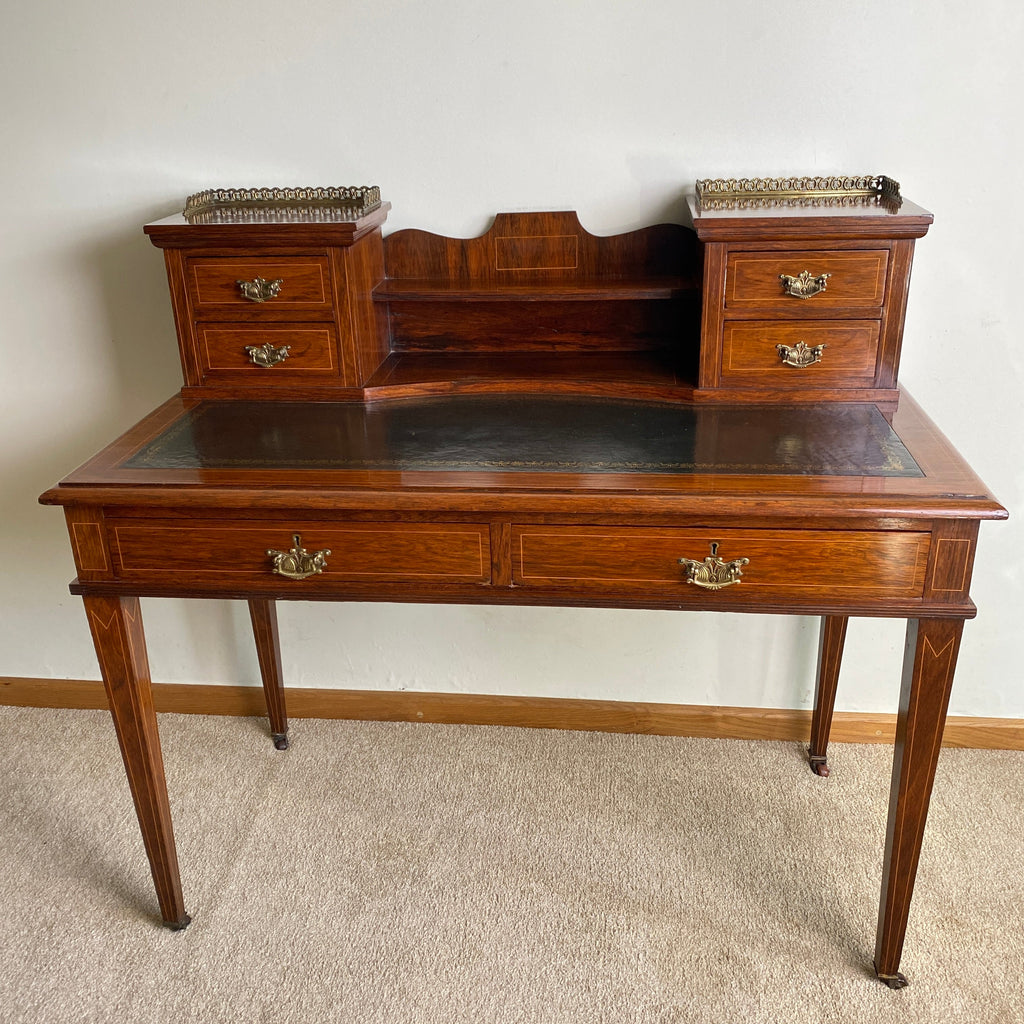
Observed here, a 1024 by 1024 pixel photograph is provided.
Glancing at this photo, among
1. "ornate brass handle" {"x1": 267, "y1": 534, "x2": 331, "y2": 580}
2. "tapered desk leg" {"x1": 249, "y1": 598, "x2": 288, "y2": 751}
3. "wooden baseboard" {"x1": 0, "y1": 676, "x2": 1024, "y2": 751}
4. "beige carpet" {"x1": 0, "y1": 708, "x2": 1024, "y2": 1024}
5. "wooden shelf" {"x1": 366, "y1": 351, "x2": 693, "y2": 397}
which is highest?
"wooden shelf" {"x1": 366, "y1": 351, "x2": 693, "y2": 397}

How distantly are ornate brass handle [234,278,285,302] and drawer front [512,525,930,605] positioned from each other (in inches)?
28.3

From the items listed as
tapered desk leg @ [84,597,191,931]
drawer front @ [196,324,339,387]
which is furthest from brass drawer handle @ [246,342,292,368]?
tapered desk leg @ [84,597,191,931]

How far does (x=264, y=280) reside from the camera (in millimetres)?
1938

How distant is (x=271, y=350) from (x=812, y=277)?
102 centimetres

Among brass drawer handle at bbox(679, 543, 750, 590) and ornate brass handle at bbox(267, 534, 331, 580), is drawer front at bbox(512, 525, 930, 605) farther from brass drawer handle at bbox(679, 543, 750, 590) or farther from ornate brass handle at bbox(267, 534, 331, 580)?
ornate brass handle at bbox(267, 534, 331, 580)

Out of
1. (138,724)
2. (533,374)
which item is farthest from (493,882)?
(533,374)

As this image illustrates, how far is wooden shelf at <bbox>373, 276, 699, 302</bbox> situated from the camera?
1971 mm

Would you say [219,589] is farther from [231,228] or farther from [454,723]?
[454,723]

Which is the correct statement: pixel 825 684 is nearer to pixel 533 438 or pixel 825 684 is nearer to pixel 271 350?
pixel 533 438

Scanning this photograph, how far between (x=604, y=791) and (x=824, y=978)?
0.64m

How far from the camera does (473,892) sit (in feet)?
6.81

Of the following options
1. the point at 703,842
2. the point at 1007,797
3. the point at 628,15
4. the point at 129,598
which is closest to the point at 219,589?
the point at 129,598

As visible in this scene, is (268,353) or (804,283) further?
(268,353)

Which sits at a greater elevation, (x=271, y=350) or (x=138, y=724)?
(x=271, y=350)
